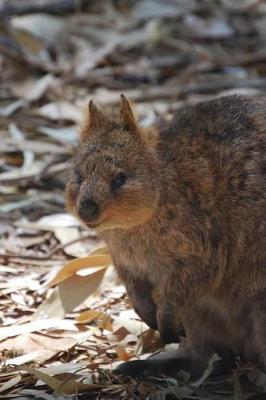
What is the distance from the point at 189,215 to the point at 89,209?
23.0 inches

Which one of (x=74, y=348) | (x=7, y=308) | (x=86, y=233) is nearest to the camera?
(x=74, y=348)

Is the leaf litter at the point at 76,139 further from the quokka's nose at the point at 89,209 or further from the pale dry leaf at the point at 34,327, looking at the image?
the quokka's nose at the point at 89,209

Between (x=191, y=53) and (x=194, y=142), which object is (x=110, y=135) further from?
(x=191, y=53)

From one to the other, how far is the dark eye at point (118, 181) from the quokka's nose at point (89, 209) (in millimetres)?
142

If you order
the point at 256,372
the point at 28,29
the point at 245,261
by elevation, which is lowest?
the point at 256,372

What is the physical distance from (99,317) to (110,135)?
143cm

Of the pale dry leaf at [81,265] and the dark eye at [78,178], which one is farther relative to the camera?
the pale dry leaf at [81,265]

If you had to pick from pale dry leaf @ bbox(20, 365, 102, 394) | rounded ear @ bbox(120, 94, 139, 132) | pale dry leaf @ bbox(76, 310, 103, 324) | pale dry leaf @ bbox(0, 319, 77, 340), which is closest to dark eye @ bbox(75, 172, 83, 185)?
rounded ear @ bbox(120, 94, 139, 132)

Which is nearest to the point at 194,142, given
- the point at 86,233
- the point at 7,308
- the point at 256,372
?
the point at 256,372

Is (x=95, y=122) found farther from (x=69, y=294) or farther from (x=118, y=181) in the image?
(x=69, y=294)

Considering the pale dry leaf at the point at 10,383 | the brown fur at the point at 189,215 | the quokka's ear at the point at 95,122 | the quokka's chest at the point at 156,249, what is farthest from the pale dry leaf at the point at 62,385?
Result: the quokka's ear at the point at 95,122

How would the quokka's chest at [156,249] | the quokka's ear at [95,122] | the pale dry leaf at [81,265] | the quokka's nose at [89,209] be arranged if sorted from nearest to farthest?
the quokka's nose at [89,209] → the quokka's chest at [156,249] → the quokka's ear at [95,122] → the pale dry leaf at [81,265]

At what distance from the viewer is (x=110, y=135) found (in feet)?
17.3

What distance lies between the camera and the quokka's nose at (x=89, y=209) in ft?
16.2
